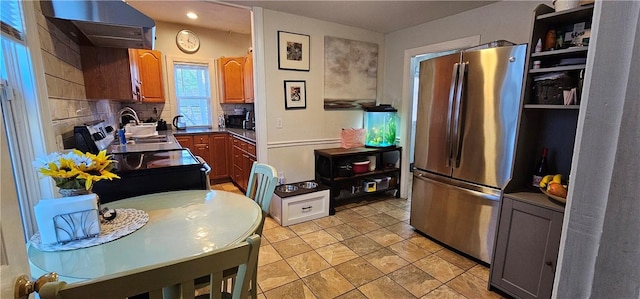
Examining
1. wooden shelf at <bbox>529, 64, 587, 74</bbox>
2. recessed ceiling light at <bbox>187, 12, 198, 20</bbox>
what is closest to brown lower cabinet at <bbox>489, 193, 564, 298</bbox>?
wooden shelf at <bbox>529, 64, 587, 74</bbox>

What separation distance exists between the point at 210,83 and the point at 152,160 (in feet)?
9.73

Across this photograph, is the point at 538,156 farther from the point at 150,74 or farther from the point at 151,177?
the point at 150,74

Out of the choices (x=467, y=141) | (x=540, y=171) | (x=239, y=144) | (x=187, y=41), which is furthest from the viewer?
(x=187, y=41)

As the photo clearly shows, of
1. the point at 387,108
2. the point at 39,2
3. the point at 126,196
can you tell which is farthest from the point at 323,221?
the point at 39,2

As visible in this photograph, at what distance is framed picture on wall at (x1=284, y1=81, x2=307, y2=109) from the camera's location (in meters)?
3.29

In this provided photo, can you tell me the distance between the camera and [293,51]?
3244 mm

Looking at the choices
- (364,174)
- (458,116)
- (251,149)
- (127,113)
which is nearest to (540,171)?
(458,116)

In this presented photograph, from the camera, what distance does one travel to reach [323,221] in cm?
320

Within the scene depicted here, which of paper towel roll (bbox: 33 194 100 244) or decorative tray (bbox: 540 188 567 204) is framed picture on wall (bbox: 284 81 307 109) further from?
decorative tray (bbox: 540 188 567 204)

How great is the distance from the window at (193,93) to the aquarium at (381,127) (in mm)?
2860

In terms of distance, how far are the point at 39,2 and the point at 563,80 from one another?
3.14 metres

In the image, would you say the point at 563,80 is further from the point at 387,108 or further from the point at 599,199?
the point at 387,108

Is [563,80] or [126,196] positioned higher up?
[563,80]

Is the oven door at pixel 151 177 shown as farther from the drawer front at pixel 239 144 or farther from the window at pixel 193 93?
the window at pixel 193 93
